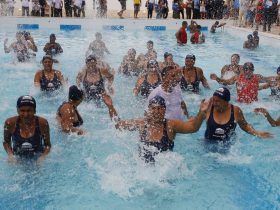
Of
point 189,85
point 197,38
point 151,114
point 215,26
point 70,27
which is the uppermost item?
point 215,26

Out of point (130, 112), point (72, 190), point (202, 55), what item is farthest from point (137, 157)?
point (202, 55)

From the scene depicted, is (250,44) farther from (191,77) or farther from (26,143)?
(26,143)

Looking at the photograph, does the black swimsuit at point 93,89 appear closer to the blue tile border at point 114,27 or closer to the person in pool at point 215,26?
the person in pool at point 215,26

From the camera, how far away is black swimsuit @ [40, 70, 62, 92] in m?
9.05

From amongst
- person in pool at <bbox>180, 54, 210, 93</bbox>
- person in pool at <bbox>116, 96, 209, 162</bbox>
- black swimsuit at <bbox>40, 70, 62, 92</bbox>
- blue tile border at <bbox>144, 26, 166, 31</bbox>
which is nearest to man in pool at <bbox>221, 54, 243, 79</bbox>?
person in pool at <bbox>180, 54, 210, 93</bbox>

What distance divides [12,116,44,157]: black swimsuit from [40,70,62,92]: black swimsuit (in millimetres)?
3727

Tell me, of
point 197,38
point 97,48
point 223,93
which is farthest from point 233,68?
point 197,38

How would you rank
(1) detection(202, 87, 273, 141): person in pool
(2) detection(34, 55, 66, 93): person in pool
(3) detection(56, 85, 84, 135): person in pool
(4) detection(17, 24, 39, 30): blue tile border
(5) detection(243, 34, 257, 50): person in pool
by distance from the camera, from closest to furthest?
1. (1) detection(202, 87, 273, 141): person in pool
2. (3) detection(56, 85, 84, 135): person in pool
3. (2) detection(34, 55, 66, 93): person in pool
4. (5) detection(243, 34, 257, 50): person in pool
5. (4) detection(17, 24, 39, 30): blue tile border

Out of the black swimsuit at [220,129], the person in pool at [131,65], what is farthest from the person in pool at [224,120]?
the person in pool at [131,65]

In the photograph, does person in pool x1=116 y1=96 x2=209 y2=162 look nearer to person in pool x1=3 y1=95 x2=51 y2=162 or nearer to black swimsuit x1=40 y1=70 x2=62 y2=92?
person in pool x1=3 y1=95 x2=51 y2=162

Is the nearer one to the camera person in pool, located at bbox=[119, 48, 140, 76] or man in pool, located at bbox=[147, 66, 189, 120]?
man in pool, located at bbox=[147, 66, 189, 120]

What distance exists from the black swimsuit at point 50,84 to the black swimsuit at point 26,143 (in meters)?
3.73

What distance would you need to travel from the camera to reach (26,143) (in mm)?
5371

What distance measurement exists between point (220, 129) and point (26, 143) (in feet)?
8.82
